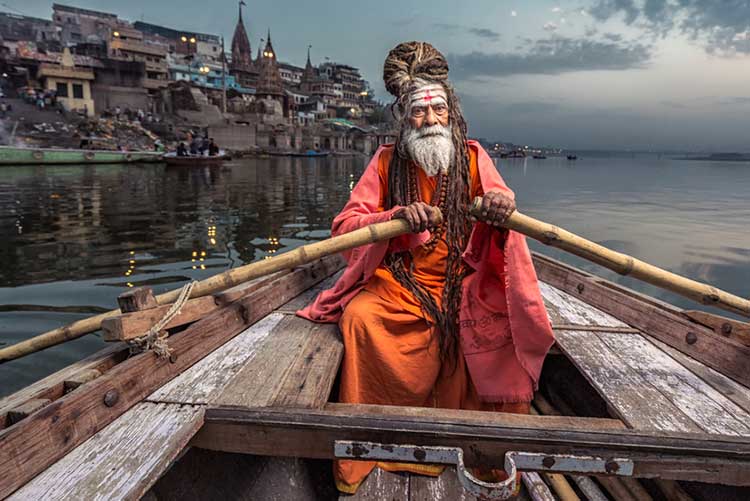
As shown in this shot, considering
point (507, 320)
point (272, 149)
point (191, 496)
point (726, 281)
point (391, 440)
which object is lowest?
point (726, 281)

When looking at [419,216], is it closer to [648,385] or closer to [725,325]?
[648,385]

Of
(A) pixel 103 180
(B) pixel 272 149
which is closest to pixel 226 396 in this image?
(A) pixel 103 180

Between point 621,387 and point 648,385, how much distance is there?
0.15 meters

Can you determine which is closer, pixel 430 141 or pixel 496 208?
pixel 496 208

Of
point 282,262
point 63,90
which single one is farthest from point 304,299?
point 63,90

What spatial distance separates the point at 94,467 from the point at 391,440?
3.56 feet

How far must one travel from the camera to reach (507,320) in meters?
2.49

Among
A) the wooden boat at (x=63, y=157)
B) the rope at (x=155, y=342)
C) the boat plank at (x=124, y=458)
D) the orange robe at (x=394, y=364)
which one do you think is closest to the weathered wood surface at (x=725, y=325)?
the orange robe at (x=394, y=364)

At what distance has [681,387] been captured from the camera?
213 cm

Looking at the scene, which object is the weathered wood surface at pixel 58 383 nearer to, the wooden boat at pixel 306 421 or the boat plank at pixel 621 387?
the wooden boat at pixel 306 421

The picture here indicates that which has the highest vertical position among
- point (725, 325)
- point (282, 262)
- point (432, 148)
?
point (432, 148)

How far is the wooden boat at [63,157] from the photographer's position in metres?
26.0

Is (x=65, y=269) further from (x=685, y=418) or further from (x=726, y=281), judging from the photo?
(x=726, y=281)

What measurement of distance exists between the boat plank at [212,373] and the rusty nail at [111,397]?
16cm
